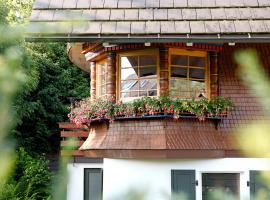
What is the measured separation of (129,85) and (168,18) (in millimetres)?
1349

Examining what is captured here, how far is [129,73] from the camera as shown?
31.0ft

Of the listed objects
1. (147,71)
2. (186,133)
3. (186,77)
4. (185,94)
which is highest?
(147,71)

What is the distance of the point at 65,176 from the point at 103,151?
27.8 ft

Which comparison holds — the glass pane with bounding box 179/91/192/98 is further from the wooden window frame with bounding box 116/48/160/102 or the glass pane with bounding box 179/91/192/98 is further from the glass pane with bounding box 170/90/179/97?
the wooden window frame with bounding box 116/48/160/102

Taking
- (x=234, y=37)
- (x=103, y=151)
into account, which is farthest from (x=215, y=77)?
(x=103, y=151)

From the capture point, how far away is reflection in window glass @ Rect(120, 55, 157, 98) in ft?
30.6

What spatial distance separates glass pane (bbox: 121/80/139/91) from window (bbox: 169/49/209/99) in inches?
24.8

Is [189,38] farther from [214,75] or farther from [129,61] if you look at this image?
[129,61]

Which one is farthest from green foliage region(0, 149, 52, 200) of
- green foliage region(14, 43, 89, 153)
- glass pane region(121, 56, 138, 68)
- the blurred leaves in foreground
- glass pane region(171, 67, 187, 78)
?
green foliage region(14, 43, 89, 153)

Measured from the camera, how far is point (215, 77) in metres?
9.46

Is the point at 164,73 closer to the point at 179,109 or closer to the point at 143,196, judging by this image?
the point at 179,109

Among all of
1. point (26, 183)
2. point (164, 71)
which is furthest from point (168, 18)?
point (26, 183)

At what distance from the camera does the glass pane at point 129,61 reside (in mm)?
9430

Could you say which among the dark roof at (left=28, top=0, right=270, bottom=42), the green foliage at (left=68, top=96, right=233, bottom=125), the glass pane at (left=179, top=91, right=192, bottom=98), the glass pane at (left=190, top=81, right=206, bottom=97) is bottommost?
the green foliage at (left=68, top=96, right=233, bottom=125)
